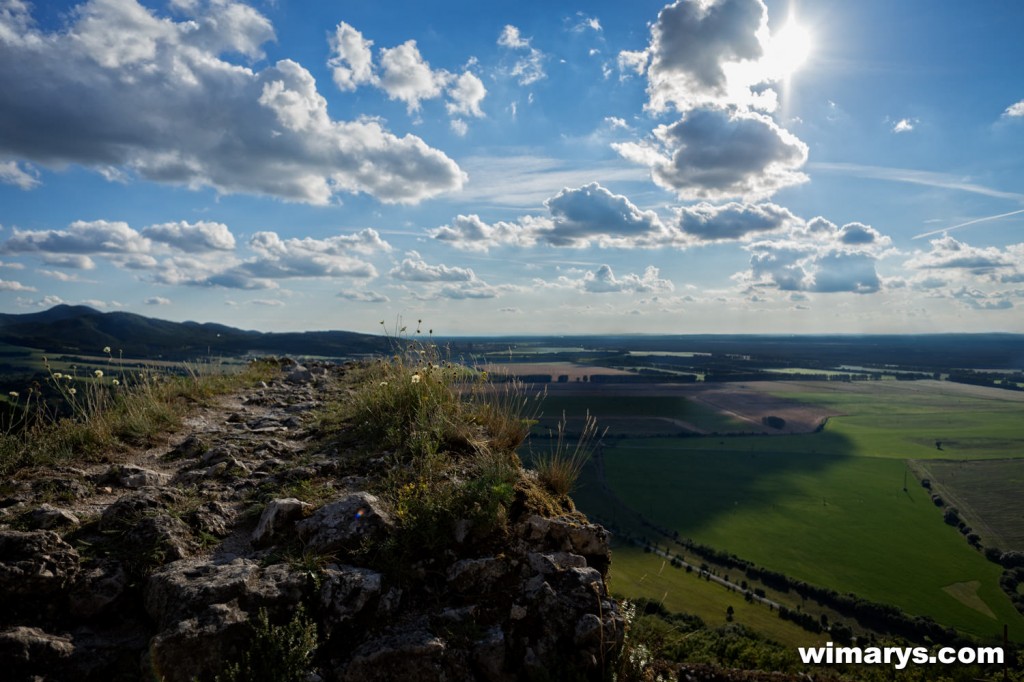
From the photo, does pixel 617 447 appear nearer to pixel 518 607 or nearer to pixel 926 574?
pixel 926 574

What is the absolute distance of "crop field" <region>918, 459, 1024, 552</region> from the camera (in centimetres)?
5350

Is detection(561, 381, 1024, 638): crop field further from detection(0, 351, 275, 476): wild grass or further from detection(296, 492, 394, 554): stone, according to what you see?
detection(296, 492, 394, 554): stone

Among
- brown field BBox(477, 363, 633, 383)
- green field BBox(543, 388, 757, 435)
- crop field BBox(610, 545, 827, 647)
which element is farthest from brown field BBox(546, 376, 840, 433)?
crop field BBox(610, 545, 827, 647)

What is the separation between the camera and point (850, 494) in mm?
66562

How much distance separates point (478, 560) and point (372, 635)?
2.87 feet

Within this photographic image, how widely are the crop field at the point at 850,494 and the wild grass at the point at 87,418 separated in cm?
3565

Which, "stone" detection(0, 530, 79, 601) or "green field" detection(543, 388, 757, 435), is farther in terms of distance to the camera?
"green field" detection(543, 388, 757, 435)

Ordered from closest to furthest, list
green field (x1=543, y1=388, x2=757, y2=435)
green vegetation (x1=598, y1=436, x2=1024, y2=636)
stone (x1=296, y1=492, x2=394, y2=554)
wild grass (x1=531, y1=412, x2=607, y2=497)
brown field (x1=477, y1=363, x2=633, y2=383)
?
stone (x1=296, y1=492, x2=394, y2=554) → wild grass (x1=531, y1=412, x2=607, y2=497) → brown field (x1=477, y1=363, x2=633, y2=383) → green vegetation (x1=598, y1=436, x2=1024, y2=636) → green field (x1=543, y1=388, x2=757, y2=435)

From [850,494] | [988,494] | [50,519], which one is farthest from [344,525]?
[988,494]

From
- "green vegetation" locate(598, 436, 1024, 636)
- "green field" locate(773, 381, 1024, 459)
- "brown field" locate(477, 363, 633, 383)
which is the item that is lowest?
"green vegetation" locate(598, 436, 1024, 636)

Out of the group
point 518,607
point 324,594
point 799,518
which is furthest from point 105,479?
point 799,518

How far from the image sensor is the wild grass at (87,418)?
Result: 5832mm

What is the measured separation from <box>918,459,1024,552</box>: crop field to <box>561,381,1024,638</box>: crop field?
24 cm

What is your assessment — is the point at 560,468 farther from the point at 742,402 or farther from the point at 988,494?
the point at 742,402
